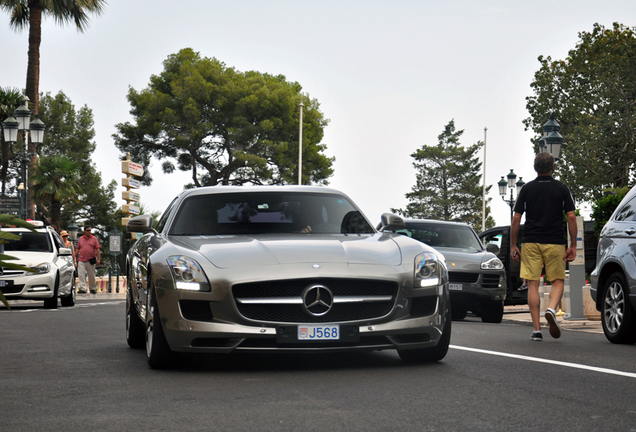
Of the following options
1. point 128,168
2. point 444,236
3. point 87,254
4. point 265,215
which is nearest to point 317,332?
point 265,215

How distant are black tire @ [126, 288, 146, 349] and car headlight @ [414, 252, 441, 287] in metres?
2.93

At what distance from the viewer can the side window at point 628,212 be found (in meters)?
10.3

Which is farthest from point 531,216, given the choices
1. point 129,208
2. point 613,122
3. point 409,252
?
point 613,122

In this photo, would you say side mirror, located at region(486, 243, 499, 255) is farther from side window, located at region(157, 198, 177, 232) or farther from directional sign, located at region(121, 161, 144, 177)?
directional sign, located at region(121, 161, 144, 177)

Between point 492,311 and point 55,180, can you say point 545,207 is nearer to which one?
point 492,311

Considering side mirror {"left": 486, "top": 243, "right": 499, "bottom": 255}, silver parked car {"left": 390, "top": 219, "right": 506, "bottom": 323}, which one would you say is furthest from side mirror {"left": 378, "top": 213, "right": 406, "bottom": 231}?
side mirror {"left": 486, "top": 243, "right": 499, "bottom": 255}

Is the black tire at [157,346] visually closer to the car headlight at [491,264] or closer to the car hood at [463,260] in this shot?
the car hood at [463,260]

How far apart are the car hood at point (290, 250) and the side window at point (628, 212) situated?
3727mm

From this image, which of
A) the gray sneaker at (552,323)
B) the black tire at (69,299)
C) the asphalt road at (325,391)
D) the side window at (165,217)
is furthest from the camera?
the black tire at (69,299)

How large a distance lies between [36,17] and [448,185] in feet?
185

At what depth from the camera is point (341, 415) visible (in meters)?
5.17

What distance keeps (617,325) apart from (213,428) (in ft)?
21.4

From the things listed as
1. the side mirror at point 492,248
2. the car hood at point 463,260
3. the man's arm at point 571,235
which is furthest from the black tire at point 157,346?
the side mirror at point 492,248

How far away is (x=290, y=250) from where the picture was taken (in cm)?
718
